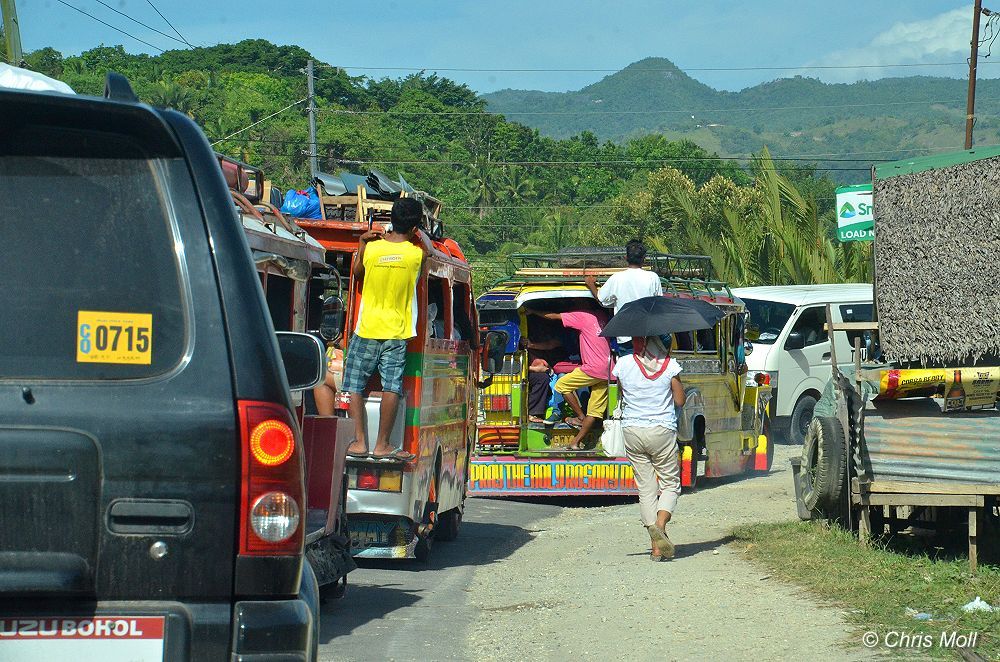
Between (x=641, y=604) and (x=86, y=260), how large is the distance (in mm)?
5629

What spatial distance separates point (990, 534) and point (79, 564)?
7178mm

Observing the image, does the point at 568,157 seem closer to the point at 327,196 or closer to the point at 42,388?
the point at 327,196

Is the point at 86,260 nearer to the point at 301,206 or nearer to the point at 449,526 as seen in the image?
the point at 301,206

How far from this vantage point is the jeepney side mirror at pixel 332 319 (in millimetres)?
9164

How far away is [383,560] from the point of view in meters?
10.3

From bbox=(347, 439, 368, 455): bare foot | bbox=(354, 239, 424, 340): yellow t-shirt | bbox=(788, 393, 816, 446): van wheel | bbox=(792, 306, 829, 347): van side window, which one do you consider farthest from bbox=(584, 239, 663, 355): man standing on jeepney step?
bbox=(788, 393, 816, 446): van wheel

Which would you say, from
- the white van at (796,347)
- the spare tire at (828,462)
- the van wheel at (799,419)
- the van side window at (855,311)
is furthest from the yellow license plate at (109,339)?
the van side window at (855,311)

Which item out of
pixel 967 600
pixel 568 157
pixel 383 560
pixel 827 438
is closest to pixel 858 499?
pixel 827 438

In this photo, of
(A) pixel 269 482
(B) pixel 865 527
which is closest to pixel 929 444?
(B) pixel 865 527

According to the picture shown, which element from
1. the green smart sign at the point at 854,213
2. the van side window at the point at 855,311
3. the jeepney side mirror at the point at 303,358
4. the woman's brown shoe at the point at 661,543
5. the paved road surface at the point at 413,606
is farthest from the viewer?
the van side window at the point at 855,311

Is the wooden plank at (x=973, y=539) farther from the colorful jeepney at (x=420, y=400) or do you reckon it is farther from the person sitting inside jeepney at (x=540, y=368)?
the person sitting inside jeepney at (x=540, y=368)

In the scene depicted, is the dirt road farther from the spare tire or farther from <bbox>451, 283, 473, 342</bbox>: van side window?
<bbox>451, 283, 473, 342</bbox>: van side window

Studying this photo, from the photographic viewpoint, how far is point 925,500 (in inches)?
318

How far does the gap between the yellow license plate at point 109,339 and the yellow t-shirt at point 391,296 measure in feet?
19.0
